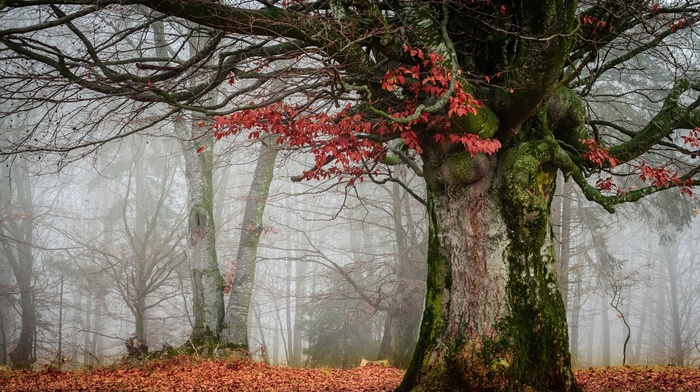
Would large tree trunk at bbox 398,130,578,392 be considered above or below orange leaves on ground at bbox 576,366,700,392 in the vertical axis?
above

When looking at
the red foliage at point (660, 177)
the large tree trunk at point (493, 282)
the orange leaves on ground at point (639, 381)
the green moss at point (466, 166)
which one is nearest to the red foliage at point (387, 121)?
the green moss at point (466, 166)

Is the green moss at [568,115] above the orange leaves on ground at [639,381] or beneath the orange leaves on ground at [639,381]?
above

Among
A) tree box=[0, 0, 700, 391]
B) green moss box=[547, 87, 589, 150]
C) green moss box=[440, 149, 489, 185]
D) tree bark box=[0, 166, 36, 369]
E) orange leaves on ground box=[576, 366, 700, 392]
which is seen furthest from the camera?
tree bark box=[0, 166, 36, 369]

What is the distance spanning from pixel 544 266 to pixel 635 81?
37.4ft

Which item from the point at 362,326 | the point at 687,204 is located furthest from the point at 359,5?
the point at 362,326

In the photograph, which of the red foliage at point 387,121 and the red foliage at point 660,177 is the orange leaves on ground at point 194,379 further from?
the red foliage at point 660,177

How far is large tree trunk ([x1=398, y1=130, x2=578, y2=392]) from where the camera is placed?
18.5 feet

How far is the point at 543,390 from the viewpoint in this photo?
5.52m

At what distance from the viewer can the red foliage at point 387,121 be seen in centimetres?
527

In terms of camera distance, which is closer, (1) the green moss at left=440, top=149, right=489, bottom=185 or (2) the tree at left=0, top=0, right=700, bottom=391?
(2) the tree at left=0, top=0, right=700, bottom=391

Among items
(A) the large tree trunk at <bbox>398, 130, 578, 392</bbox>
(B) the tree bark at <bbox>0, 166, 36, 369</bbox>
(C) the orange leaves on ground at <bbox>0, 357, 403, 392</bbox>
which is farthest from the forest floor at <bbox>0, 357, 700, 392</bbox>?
(B) the tree bark at <bbox>0, 166, 36, 369</bbox>

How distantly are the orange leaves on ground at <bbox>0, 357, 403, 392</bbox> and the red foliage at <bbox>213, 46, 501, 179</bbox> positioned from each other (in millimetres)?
3205

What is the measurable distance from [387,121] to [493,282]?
7.01 ft

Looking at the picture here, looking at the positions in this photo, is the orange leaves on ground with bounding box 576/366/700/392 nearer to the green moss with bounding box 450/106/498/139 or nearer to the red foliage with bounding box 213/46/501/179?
the green moss with bounding box 450/106/498/139
